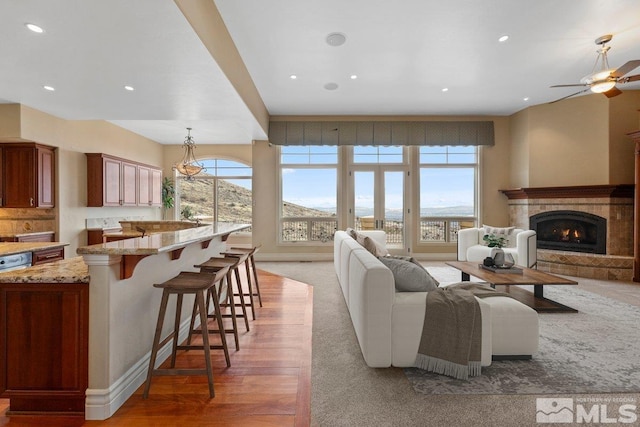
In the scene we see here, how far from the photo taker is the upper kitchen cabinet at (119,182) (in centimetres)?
560

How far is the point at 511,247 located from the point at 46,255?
7047mm

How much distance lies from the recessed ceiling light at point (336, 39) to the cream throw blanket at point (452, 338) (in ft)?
10.3

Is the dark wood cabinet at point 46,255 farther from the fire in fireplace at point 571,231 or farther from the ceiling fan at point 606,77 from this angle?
the fire in fireplace at point 571,231

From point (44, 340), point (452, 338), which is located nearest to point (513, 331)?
point (452, 338)

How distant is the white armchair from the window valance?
2092mm

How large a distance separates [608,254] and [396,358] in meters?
5.29

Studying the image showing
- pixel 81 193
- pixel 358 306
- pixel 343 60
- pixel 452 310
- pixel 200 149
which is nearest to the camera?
pixel 452 310

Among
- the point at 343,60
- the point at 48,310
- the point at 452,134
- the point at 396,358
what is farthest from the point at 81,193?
the point at 452,134

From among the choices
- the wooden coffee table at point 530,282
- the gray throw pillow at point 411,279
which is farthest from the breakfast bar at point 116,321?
the wooden coffee table at point 530,282

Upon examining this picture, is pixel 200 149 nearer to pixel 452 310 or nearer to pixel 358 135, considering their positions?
pixel 358 135

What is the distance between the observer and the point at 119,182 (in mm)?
6160

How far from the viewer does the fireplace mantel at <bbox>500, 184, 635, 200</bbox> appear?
517cm

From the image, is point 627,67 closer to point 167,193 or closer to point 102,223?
point 102,223

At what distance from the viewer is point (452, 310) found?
2.13m
